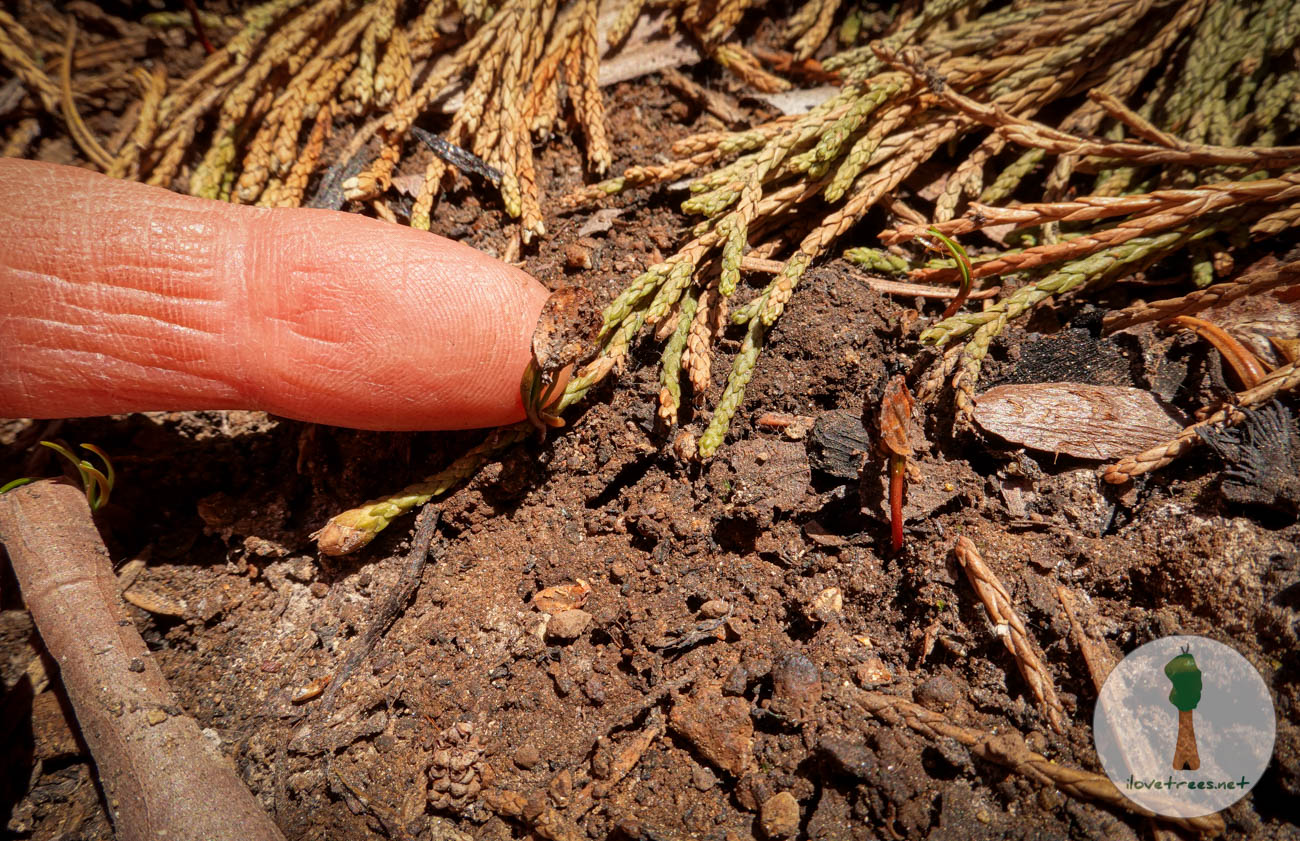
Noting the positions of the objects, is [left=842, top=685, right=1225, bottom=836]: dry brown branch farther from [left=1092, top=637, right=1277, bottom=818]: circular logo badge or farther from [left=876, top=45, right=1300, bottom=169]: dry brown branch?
[left=876, top=45, right=1300, bottom=169]: dry brown branch

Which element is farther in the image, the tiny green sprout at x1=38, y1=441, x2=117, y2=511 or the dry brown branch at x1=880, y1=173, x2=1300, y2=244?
the tiny green sprout at x1=38, y1=441, x2=117, y2=511

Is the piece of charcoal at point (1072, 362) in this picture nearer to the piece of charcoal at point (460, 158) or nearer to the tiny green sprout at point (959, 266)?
the tiny green sprout at point (959, 266)

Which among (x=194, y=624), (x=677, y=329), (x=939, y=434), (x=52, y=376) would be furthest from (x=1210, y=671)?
(x=52, y=376)

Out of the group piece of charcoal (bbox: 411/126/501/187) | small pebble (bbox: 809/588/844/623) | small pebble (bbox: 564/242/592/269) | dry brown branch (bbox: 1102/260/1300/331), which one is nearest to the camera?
small pebble (bbox: 809/588/844/623)

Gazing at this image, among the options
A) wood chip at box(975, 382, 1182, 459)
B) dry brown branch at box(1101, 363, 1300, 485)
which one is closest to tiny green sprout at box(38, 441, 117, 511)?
wood chip at box(975, 382, 1182, 459)

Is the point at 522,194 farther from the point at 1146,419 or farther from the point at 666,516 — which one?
the point at 1146,419

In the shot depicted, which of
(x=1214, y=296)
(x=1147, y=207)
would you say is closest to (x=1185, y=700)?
(x=1214, y=296)

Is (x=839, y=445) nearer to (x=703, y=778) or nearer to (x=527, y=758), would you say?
(x=703, y=778)
